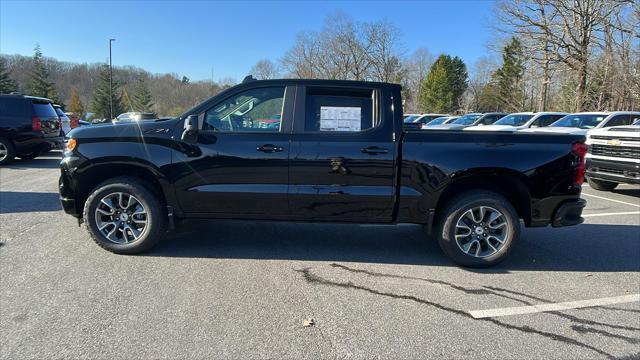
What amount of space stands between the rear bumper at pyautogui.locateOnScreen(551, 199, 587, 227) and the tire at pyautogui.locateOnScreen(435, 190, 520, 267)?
0.45 metres

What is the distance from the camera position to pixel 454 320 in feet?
11.0

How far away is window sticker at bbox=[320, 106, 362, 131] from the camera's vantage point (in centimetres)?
444

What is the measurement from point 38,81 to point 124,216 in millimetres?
67909

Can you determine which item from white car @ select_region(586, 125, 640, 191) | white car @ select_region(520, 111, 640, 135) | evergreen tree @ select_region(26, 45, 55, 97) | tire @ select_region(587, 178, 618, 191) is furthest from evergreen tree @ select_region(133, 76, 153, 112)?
white car @ select_region(586, 125, 640, 191)

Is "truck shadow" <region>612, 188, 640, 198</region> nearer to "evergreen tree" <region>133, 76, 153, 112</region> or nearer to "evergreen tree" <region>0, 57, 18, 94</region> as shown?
"evergreen tree" <region>0, 57, 18, 94</region>

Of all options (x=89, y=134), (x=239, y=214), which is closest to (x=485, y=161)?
(x=239, y=214)

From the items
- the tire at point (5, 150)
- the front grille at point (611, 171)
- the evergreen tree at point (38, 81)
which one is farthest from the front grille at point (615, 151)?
the evergreen tree at point (38, 81)

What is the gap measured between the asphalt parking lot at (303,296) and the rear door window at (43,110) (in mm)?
7215

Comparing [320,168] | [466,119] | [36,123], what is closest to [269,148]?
[320,168]

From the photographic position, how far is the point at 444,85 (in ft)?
208

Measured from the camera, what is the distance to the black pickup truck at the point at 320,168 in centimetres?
436

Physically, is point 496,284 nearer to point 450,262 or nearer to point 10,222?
point 450,262

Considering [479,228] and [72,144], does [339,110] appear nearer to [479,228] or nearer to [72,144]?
[479,228]

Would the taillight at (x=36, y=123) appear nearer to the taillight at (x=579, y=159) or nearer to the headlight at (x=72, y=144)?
the headlight at (x=72, y=144)
